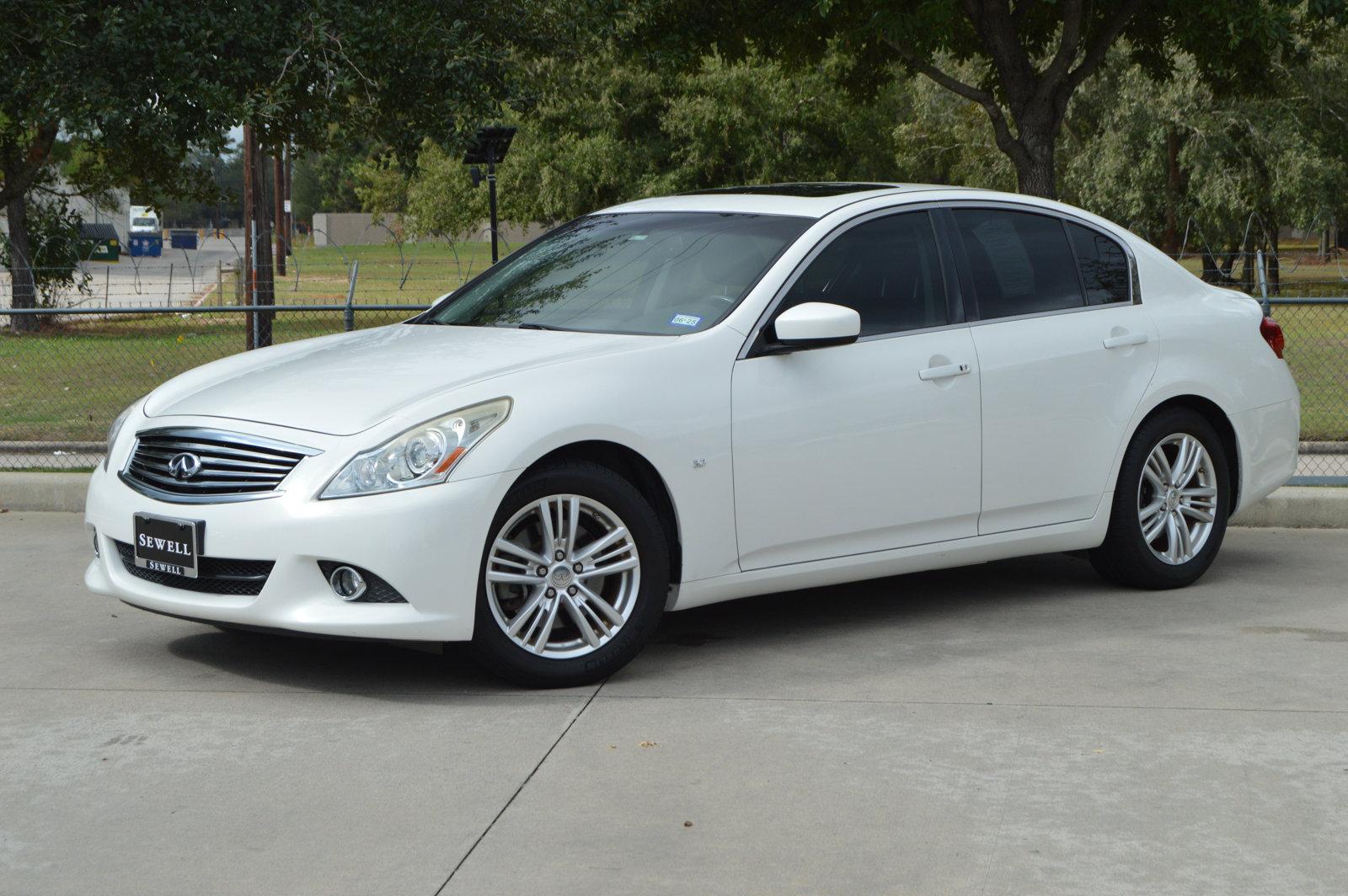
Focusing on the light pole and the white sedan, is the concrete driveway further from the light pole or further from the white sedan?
the light pole

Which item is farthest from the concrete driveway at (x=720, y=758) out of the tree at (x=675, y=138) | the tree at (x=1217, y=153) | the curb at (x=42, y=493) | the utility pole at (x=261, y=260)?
the tree at (x=675, y=138)

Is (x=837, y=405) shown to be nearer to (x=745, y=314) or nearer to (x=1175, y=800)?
(x=745, y=314)

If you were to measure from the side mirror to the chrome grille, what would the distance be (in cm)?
168

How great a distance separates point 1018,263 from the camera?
698 cm

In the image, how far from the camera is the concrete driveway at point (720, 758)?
159 inches

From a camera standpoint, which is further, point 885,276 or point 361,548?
point 885,276

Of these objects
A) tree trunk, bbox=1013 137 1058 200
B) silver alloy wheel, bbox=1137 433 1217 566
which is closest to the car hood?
silver alloy wheel, bbox=1137 433 1217 566

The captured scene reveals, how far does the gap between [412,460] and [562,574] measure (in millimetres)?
644

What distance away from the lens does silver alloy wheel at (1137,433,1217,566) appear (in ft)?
23.9

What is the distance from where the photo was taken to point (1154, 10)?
Result: 19516 millimetres

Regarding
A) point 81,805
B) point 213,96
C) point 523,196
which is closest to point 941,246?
point 81,805

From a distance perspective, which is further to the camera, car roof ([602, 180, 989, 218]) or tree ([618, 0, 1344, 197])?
tree ([618, 0, 1344, 197])

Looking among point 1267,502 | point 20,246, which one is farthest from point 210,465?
point 20,246

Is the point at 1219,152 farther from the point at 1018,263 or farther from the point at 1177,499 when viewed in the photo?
the point at 1018,263
